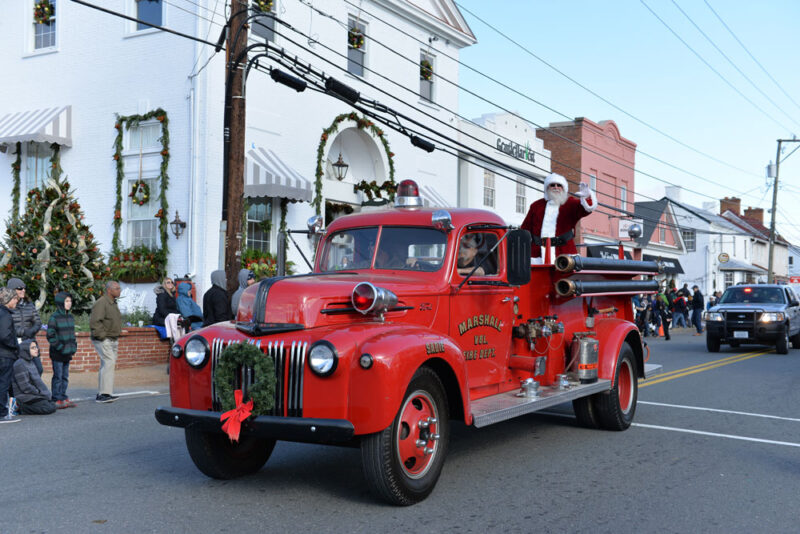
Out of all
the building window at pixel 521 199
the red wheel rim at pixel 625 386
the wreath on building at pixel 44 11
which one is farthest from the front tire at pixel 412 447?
the building window at pixel 521 199

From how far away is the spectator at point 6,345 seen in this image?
31.6ft

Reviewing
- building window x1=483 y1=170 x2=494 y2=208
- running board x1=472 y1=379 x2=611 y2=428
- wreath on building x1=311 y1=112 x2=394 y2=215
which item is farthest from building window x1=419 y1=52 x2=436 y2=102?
running board x1=472 y1=379 x2=611 y2=428

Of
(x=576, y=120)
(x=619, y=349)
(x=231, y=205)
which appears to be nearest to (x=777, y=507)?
(x=619, y=349)

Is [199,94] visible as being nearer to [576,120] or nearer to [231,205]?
[231,205]

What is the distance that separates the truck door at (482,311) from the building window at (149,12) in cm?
1420

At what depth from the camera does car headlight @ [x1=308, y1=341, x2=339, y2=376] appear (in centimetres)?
520

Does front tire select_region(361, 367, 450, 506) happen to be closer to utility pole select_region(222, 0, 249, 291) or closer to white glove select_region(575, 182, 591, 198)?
white glove select_region(575, 182, 591, 198)

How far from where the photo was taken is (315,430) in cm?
505

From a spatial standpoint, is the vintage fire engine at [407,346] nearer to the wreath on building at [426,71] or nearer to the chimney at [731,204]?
the wreath on building at [426,71]

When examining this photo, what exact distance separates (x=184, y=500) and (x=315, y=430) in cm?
137

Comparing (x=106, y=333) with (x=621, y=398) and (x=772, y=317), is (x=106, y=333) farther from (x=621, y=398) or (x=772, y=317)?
(x=772, y=317)

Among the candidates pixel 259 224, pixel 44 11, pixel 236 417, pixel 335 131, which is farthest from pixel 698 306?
pixel 236 417

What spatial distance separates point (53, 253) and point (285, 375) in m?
12.6

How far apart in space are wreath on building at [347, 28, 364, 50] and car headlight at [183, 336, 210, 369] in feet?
56.6
